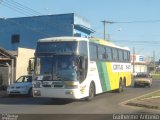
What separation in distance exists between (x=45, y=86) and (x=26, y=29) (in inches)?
1454

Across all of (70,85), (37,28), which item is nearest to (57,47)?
(70,85)

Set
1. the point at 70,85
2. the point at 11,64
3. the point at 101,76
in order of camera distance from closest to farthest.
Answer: the point at 70,85
the point at 101,76
the point at 11,64

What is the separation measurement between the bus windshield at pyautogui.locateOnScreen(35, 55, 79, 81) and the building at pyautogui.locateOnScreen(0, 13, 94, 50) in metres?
31.6

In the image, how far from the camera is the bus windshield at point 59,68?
2192cm

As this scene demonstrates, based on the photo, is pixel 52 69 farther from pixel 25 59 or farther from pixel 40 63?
pixel 25 59

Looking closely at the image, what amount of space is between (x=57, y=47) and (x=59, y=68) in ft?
4.06

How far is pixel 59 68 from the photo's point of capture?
72.3 feet

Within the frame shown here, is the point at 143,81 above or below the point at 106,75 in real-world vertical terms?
below

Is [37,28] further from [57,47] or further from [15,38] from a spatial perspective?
[57,47]

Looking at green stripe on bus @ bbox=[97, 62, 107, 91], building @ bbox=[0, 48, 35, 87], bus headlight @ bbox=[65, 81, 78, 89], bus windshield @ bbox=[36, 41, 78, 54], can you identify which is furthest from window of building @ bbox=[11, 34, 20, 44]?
bus headlight @ bbox=[65, 81, 78, 89]

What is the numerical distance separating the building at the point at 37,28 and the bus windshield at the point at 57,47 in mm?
30924

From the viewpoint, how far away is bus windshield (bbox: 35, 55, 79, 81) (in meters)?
21.9

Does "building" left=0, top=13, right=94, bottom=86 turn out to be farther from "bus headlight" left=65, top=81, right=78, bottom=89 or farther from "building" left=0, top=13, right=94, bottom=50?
"bus headlight" left=65, top=81, right=78, bottom=89

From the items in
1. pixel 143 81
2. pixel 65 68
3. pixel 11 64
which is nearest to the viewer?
pixel 65 68
